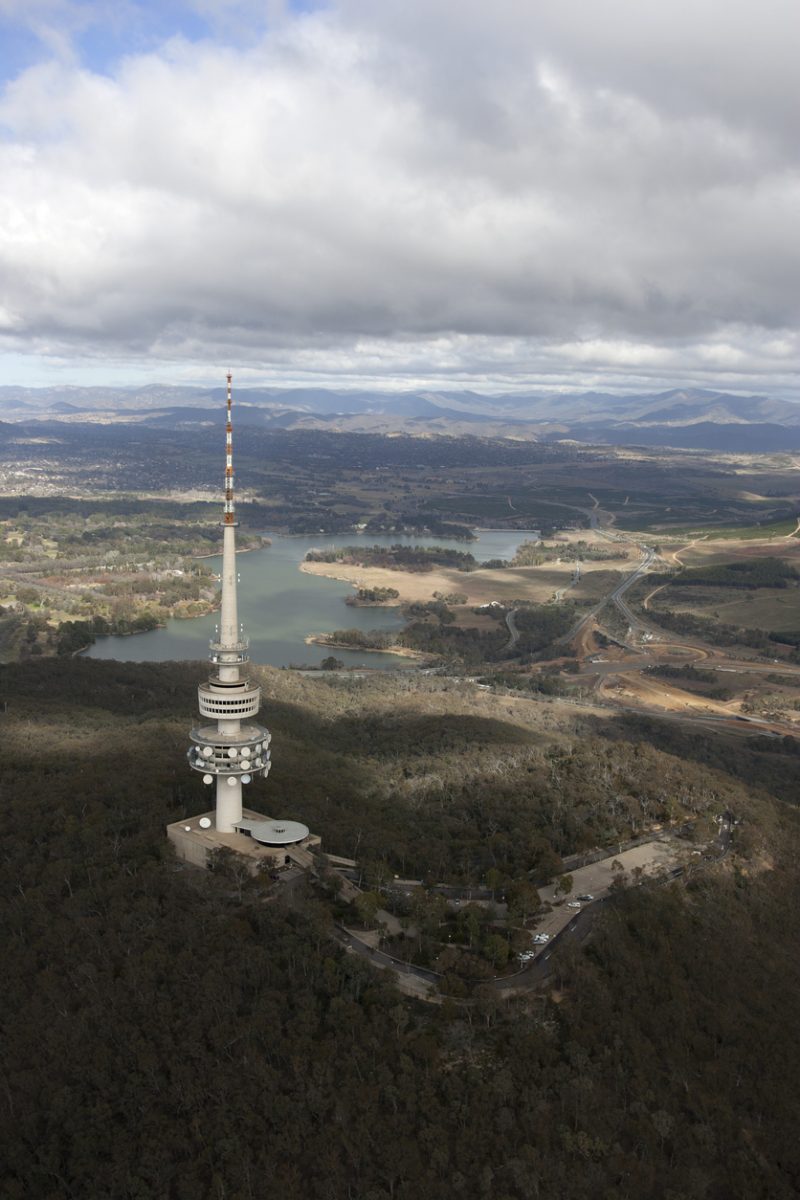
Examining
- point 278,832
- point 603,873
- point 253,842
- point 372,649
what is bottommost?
point 372,649

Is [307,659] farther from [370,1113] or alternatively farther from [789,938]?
[370,1113]

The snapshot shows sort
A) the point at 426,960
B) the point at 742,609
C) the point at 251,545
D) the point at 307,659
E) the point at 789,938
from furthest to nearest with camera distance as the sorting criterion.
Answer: the point at 251,545
the point at 742,609
the point at 307,659
the point at 789,938
the point at 426,960

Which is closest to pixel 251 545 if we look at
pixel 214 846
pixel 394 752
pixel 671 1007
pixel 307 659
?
pixel 307 659

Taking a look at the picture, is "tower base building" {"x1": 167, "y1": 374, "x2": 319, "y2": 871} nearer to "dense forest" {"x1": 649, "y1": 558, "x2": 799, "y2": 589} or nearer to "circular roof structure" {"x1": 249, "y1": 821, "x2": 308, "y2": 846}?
"circular roof structure" {"x1": 249, "y1": 821, "x2": 308, "y2": 846}

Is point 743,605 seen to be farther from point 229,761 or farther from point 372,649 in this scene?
point 229,761

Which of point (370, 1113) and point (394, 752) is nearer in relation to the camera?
point (370, 1113)

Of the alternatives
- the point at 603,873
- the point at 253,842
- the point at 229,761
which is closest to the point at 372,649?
the point at 229,761

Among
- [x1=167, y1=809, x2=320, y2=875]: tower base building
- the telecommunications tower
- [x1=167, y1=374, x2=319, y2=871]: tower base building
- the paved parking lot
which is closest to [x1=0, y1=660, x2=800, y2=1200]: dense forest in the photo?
[x1=167, y1=809, x2=320, y2=875]: tower base building
